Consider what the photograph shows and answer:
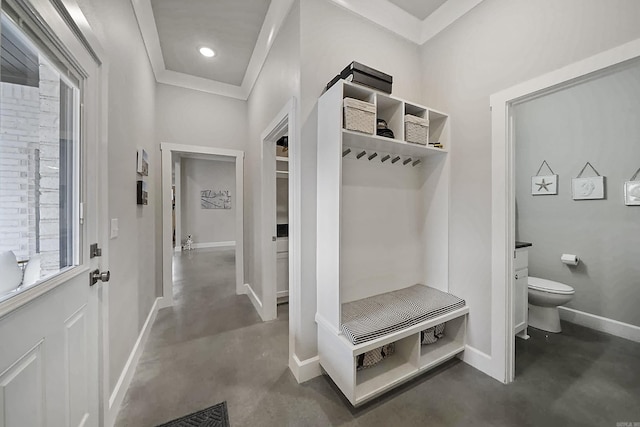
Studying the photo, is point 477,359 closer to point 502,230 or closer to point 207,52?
point 502,230

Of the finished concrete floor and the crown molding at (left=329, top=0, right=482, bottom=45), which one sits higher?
the crown molding at (left=329, top=0, right=482, bottom=45)

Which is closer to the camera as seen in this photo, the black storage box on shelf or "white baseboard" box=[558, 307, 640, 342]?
the black storage box on shelf

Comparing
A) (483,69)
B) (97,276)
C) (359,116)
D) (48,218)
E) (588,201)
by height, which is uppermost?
(483,69)

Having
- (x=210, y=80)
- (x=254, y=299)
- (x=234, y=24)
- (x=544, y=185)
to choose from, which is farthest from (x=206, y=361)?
(x=544, y=185)

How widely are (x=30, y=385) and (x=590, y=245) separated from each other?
4.14 meters

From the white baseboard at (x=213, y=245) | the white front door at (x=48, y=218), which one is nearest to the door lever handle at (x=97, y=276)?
the white front door at (x=48, y=218)

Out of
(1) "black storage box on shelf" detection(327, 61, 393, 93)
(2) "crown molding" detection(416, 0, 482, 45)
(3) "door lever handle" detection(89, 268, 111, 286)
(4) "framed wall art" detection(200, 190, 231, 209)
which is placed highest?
(2) "crown molding" detection(416, 0, 482, 45)

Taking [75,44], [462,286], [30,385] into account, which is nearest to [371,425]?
[462,286]

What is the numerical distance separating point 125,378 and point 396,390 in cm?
185

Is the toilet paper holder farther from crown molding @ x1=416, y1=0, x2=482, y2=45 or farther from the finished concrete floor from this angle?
crown molding @ x1=416, y1=0, x2=482, y2=45

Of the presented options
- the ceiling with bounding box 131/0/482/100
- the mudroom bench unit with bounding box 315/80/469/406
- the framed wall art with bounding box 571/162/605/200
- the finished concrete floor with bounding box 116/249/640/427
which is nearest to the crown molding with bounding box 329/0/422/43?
the ceiling with bounding box 131/0/482/100

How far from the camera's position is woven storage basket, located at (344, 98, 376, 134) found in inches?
58.6

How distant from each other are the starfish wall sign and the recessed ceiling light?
4.01 m

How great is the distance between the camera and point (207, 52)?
258 cm
